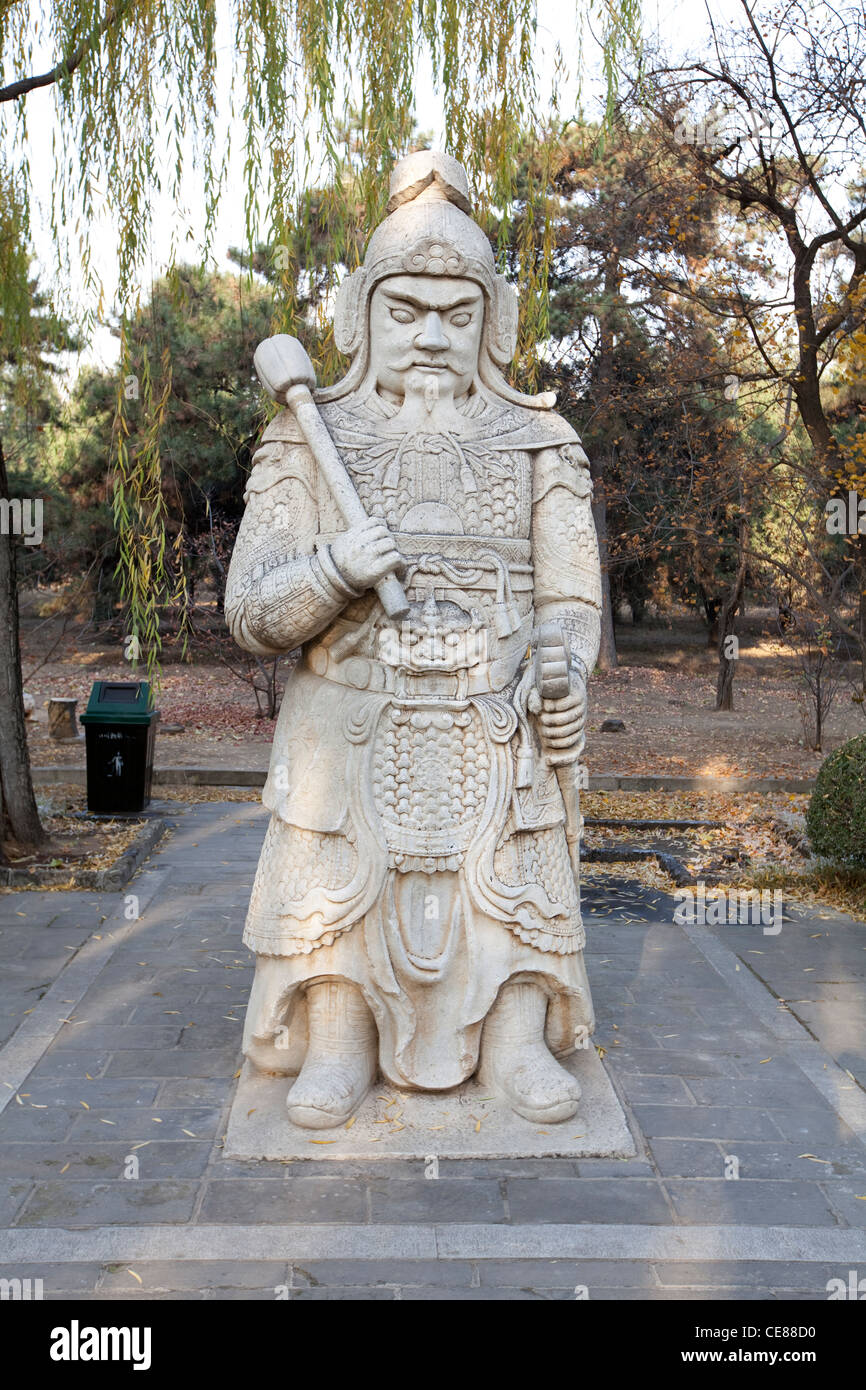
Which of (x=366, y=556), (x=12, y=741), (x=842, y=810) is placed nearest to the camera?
(x=366, y=556)

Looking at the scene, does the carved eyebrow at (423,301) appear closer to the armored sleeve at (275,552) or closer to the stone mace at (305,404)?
the stone mace at (305,404)

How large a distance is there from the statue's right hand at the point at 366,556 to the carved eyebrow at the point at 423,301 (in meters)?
0.76

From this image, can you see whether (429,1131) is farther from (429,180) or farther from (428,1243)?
(429,180)

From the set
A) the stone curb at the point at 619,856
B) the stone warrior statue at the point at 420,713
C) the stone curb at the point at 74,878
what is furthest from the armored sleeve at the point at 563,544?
the stone curb at the point at 619,856

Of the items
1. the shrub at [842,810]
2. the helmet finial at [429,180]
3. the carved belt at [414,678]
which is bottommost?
the shrub at [842,810]

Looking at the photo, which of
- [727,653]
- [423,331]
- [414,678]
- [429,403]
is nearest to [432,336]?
[423,331]

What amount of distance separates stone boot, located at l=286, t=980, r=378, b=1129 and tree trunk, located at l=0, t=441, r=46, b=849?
3868mm

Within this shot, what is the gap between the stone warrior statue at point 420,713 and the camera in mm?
3531

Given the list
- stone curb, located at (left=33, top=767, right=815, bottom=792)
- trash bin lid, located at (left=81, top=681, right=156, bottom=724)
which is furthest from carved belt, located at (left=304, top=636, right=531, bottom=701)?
stone curb, located at (left=33, top=767, right=815, bottom=792)

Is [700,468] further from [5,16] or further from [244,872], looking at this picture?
[5,16]

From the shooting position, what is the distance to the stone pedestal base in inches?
133

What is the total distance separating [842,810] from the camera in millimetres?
6367

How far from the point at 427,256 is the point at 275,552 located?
100 cm

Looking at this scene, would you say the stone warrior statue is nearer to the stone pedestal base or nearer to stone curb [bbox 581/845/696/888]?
the stone pedestal base
